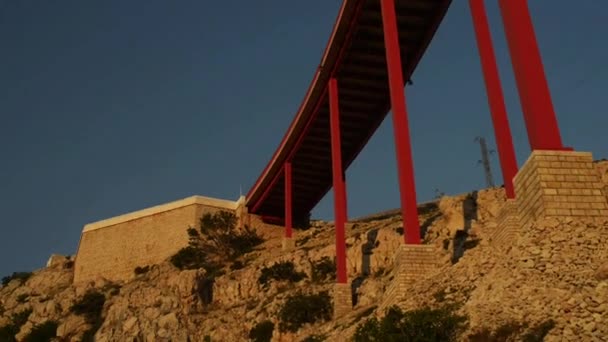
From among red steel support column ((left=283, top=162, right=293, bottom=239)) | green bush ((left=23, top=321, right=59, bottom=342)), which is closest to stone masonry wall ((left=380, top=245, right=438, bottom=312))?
red steel support column ((left=283, top=162, right=293, bottom=239))

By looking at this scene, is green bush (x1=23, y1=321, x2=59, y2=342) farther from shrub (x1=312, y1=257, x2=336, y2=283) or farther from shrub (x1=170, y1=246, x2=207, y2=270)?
shrub (x1=312, y1=257, x2=336, y2=283)

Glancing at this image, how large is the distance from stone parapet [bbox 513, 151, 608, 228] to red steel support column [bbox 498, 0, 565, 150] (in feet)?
1.58

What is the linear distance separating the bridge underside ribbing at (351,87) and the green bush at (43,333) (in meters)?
23.3

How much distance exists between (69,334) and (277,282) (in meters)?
18.0

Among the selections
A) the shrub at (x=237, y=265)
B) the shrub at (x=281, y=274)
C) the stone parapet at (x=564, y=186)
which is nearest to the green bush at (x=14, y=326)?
the shrub at (x=237, y=265)

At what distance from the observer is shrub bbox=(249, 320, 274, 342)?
37.0 meters

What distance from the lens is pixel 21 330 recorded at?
51719mm

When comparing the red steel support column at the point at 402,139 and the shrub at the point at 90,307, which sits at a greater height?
the red steel support column at the point at 402,139

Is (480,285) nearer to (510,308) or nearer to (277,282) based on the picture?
(510,308)

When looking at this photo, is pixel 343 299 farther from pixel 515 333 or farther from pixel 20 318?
pixel 20 318

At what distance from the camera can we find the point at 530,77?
63.8 feet

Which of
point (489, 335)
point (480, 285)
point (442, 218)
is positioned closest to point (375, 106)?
point (442, 218)

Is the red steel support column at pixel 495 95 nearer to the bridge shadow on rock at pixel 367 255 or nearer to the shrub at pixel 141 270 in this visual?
the bridge shadow on rock at pixel 367 255

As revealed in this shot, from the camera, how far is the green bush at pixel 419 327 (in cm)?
1725
